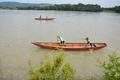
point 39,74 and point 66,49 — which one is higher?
point 39,74

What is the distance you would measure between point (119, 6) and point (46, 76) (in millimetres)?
111166

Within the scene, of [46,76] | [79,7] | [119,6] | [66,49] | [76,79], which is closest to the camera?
[46,76]

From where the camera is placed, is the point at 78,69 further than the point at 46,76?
Yes

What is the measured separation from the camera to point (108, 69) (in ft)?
24.3

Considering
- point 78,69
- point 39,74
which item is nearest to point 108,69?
point 39,74

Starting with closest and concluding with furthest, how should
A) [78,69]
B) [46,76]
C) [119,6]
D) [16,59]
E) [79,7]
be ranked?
[46,76] → [78,69] → [16,59] → [119,6] → [79,7]

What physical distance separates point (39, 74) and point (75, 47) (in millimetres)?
15408

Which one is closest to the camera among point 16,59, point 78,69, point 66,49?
point 78,69

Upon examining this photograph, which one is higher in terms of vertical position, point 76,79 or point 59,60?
point 59,60

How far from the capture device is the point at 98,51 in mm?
23516

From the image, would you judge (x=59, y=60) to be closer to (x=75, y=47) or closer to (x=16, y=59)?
(x=16, y=59)

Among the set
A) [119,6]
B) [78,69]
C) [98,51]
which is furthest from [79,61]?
[119,6]

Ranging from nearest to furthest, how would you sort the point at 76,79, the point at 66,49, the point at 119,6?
the point at 76,79
the point at 66,49
the point at 119,6

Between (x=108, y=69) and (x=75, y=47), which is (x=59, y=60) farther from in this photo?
(x=75, y=47)
